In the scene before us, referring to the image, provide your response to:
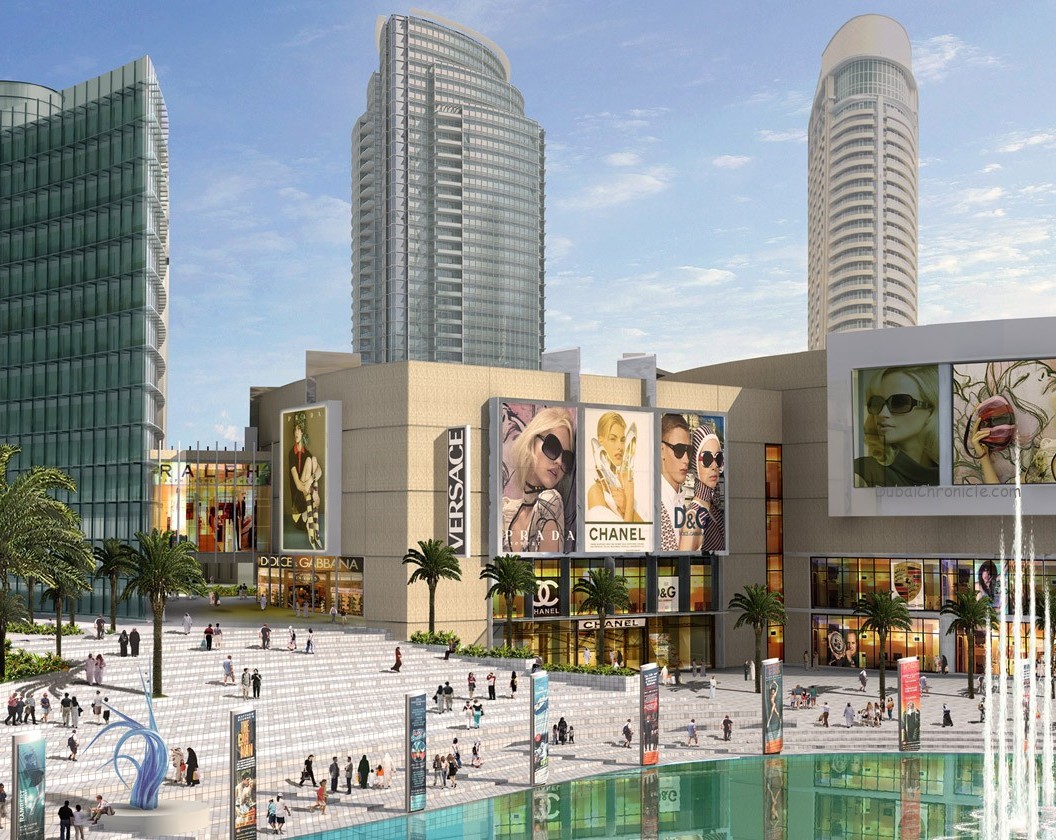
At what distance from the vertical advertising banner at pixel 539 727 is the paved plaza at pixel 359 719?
4.25ft

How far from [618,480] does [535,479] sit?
5.92m

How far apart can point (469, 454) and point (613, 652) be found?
53.6 ft

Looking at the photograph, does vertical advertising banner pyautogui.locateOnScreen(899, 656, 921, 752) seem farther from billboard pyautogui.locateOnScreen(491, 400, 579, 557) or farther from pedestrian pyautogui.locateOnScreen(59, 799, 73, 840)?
pedestrian pyautogui.locateOnScreen(59, 799, 73, 840)

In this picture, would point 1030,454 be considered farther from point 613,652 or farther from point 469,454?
point 469,454

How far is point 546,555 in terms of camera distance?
69.9 m

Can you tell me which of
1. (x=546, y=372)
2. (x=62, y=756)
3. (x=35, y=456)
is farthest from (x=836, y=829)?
(x=35, y=456)

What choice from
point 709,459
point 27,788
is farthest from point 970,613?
point 27,788

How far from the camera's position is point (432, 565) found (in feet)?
211

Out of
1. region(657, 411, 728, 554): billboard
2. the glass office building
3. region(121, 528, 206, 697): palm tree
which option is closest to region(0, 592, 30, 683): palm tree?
region(121, 528, 206, 697): palm tree

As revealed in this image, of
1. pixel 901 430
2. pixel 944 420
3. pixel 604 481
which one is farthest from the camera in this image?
pixel 901 430

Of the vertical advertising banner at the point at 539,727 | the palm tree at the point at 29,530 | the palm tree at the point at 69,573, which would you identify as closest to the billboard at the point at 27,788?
the vertical advertising banner at the point at 539,727

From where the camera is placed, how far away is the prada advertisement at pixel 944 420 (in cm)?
7112

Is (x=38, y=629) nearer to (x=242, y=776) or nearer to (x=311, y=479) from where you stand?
(x=311, y=479)

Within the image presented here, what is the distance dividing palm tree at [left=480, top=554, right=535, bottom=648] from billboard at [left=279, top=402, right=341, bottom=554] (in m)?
10.9
